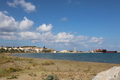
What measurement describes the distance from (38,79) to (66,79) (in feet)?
6.89

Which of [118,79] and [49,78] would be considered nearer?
[118,79]

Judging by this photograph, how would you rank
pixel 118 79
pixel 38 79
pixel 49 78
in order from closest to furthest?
pixel 118 79
pixel 49 78
pixel 38 79

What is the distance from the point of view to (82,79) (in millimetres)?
9422

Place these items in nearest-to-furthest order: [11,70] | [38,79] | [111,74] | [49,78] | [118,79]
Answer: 1. [118,79]
2. [111,74]
3. [49,78]
4. [38,79]
5. [11,70]

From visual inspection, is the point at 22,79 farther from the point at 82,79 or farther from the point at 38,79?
the point at 82,79

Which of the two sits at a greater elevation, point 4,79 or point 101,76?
point 101,76

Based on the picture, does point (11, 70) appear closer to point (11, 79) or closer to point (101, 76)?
point (11, 79)

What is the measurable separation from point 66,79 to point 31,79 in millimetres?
2642

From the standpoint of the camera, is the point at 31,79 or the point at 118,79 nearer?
the point at 118,79

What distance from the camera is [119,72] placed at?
550cm

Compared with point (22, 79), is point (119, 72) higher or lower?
higher

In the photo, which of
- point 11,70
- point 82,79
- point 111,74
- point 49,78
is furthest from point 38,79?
point 111,74

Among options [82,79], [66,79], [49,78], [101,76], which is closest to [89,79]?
[82,79]

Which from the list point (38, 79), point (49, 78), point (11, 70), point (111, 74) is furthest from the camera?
point (11, 70)
